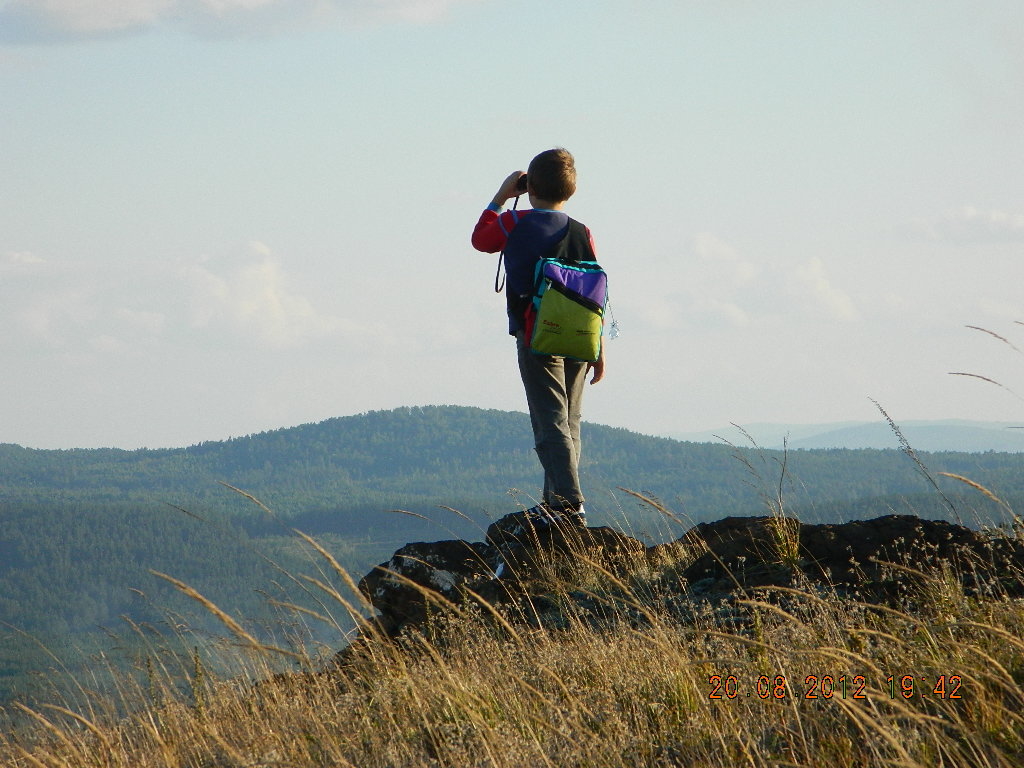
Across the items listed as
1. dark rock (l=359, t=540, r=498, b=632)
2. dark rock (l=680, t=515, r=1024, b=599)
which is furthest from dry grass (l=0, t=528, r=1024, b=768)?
dark rock (l=359, t=540, r=498, b=632)

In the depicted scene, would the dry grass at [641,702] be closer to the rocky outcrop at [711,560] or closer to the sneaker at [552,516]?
the rocky outcrop at [711,560]

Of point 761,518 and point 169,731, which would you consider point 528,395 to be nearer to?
point 761,518

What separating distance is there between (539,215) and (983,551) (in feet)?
10.2

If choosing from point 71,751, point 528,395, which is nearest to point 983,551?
point 528,395

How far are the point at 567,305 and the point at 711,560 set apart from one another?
169 cm

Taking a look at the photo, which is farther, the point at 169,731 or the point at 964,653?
the point at 169,731

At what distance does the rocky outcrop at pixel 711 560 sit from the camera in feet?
15.5

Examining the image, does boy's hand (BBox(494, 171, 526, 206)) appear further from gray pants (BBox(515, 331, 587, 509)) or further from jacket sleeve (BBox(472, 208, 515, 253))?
gray pants (BBox(515, 331, 587, 509))

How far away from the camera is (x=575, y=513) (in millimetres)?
6352

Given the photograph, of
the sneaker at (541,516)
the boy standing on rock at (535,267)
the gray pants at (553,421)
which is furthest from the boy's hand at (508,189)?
the sneaker at (541,516)

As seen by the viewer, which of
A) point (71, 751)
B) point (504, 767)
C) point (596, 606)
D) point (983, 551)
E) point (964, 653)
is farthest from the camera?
point (596, 606)

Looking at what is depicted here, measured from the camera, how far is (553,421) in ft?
20.3

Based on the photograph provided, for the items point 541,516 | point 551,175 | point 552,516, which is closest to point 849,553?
point 552,516

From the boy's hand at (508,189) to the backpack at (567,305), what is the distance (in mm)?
420
